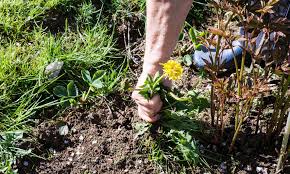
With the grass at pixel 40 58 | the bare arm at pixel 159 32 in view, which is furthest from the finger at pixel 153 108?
the grass at pixel 40 58

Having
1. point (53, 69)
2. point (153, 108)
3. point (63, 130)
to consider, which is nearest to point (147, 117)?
point (153, 108)

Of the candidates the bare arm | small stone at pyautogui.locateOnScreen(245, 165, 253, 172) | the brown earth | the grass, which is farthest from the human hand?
small stone at pyautogui.locateOnScreen(245, 165, 253, 172)

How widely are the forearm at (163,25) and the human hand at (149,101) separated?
0.03m

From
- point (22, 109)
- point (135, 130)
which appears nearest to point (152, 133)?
point (135, 130)

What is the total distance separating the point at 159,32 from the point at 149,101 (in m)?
0.27

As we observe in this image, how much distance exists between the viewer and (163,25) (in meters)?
1.79

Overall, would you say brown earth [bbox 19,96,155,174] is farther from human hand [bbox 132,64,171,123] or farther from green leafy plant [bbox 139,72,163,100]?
green leafy plant [bbox 139,72,163,100]

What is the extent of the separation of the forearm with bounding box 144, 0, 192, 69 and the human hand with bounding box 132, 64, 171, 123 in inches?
1.1

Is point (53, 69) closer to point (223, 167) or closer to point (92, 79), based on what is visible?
point (92, 79)

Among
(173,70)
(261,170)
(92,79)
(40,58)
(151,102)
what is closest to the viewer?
(173,70)

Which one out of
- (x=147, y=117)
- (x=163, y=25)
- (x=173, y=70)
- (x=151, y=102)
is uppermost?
(x=163, y=25)

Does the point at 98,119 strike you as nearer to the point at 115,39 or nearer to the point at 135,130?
the point at 135,130

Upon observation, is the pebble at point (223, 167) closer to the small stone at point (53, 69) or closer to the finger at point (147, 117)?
the finger at point (147, 117)

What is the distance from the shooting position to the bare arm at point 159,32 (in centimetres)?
175
